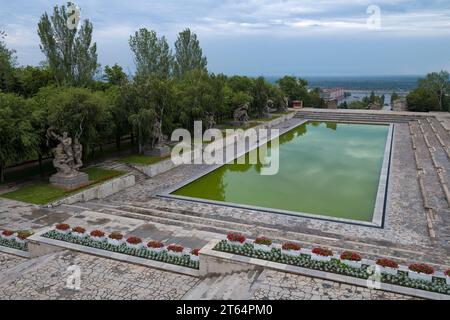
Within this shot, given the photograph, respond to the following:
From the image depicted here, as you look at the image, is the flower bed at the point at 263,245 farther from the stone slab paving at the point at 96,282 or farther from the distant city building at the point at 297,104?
the distant city building at the point at 297,104

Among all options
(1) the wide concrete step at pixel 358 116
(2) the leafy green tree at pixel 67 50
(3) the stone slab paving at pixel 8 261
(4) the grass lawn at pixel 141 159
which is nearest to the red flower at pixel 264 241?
(3) the stone slab paving at pixel 8 261

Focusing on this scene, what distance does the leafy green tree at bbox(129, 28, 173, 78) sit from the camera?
1287 inches

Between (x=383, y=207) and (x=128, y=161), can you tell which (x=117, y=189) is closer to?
(x=128, y=161)

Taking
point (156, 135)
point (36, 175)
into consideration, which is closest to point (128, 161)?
point (156, 135)

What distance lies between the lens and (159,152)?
2058cm

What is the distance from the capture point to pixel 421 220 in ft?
41.1

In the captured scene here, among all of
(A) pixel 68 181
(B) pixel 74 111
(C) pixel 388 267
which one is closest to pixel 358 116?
(B) pixel 74 111

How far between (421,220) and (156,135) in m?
13.6

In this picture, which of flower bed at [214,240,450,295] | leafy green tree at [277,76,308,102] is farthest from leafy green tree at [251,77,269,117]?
flower bed at [214,240,450,295]

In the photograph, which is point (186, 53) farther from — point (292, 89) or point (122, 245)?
point (122, 245)

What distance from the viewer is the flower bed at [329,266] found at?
6.98 m

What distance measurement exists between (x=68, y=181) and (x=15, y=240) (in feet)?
16.7

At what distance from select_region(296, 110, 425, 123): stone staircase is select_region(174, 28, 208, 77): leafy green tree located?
1293 cm

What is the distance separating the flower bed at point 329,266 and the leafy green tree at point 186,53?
3115 cm
